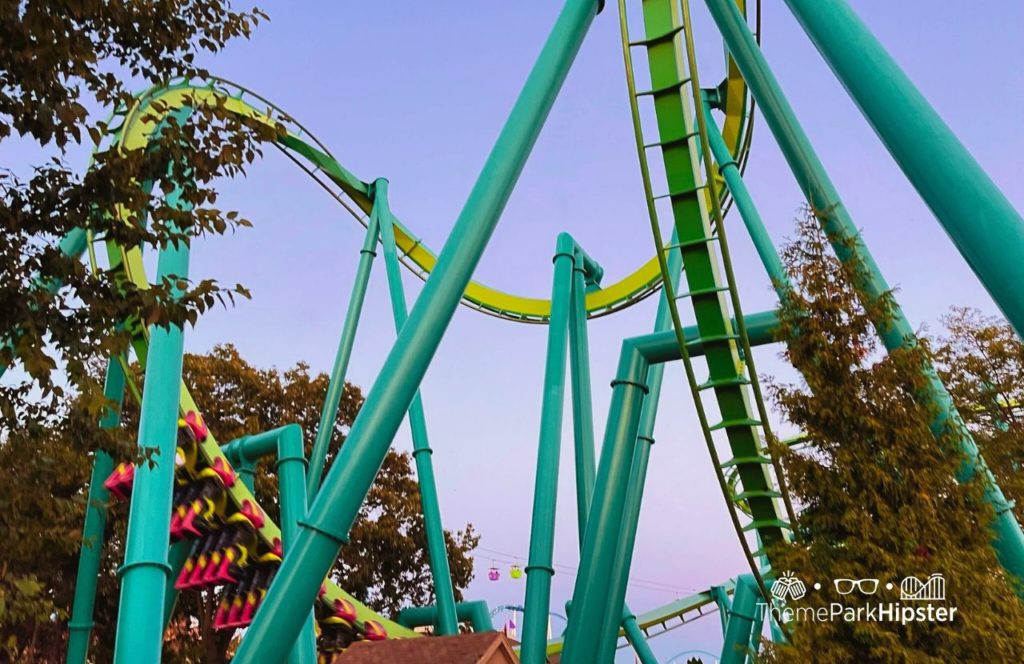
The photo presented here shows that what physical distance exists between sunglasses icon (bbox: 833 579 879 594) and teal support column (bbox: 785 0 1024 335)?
1.48 meters

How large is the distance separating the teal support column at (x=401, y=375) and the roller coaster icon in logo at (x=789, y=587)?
2266 millimetres

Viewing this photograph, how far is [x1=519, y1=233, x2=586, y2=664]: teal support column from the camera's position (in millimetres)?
8117

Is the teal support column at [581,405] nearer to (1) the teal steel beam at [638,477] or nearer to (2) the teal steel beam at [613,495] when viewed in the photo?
(1) the teal steel beam at [638,477]

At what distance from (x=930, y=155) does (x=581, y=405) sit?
19.1 feet

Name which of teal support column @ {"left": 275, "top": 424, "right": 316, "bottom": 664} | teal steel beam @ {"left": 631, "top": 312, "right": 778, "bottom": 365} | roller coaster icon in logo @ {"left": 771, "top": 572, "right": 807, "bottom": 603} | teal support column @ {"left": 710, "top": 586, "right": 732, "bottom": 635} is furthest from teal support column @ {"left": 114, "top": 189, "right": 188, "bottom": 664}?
teal support column @ {"left": 710, "top": 586, "right": 732, "bottom": 635}

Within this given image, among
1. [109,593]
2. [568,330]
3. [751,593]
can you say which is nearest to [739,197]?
[568,330]

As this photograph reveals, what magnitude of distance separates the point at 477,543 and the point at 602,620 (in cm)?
1147

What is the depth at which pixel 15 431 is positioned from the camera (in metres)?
3.71

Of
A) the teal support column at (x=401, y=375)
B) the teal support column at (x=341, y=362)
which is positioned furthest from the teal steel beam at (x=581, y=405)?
the teal support column at (x=401, y=375)

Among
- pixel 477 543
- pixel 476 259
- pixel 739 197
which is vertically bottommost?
pixel 476 259

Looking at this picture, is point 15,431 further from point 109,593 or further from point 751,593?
point 109,593

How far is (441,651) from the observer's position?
8477 mm

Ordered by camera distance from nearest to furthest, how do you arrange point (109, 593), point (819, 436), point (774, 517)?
1. point (819, 436)
2. point (774, 517)
3. point (109, 593)

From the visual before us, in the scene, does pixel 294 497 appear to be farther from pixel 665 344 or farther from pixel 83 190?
pixel 83 190
